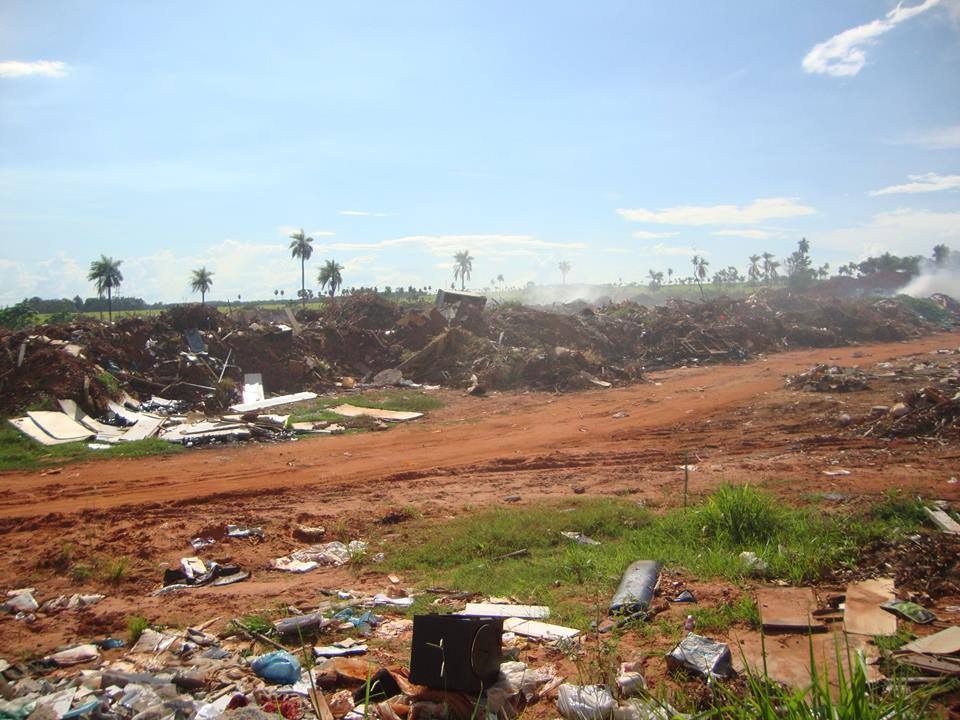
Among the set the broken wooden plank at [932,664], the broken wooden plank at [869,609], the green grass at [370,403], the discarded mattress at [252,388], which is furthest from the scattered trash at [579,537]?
the discarded mattress at [252,388]

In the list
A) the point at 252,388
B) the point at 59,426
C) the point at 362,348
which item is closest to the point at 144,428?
the point at 59,426

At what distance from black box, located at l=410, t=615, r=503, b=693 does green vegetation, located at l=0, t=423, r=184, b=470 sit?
9.51 metres

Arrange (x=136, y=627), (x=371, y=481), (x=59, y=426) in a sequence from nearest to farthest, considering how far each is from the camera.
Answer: (x=136, y=627) < (x=371, y=481) < (x=59, y=426)

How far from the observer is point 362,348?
21266 millimetres

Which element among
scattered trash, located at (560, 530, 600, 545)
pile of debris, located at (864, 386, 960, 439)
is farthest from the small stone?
scattered trash, located at (560, 530, 600, 545)

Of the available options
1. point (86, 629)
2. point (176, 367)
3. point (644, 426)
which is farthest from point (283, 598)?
point (176, 367)

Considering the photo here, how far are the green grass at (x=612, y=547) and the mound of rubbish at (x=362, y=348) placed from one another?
10.4 meters

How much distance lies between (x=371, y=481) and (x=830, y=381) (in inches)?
448

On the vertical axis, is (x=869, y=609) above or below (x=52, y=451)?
below

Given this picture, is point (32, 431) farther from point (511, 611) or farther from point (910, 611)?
point (910, 611)

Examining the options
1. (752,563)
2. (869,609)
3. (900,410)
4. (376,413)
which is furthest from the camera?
(376,413)

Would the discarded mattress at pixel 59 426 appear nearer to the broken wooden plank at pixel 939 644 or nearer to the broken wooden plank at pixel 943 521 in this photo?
the broken wooden plank at pixel 939 644

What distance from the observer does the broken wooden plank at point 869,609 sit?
4.12 metres

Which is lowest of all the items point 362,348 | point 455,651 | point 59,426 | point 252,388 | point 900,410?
point 455,651
